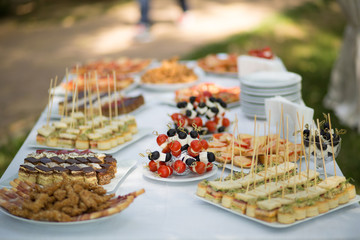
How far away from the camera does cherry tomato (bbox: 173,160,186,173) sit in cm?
247

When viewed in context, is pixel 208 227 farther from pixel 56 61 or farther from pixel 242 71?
pixel 56 61

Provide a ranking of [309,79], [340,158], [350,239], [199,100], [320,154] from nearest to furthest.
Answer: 1. [350,239]
2. [320,154]
3. [199,100]
4. [340,158]
5. [309,79]

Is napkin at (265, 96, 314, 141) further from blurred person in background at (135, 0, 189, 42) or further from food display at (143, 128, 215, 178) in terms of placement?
blurred person in background at (135, 0, 189, 42)

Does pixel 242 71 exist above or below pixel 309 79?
above

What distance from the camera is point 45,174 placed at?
2.48m

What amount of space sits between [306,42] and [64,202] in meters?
8.97

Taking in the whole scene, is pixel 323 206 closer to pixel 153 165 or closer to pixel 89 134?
pixel 153 165

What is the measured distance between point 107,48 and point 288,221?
8.43 meters

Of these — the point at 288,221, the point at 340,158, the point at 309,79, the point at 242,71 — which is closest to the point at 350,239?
the point at 288,221

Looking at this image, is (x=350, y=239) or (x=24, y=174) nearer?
(x=350, y=239)

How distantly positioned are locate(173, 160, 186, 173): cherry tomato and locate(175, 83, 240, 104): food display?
1350 mm

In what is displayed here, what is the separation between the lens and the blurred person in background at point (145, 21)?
9.35 meters

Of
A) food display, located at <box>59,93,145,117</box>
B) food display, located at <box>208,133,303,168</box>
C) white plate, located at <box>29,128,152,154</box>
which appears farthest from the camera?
food display, located at <box>59,93,145,117</box>

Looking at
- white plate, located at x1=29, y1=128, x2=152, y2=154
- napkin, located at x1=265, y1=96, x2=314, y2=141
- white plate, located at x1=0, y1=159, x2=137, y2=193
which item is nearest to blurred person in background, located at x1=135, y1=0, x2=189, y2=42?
white plate, located at x1=29, y1=128, x2=152, y2=154
